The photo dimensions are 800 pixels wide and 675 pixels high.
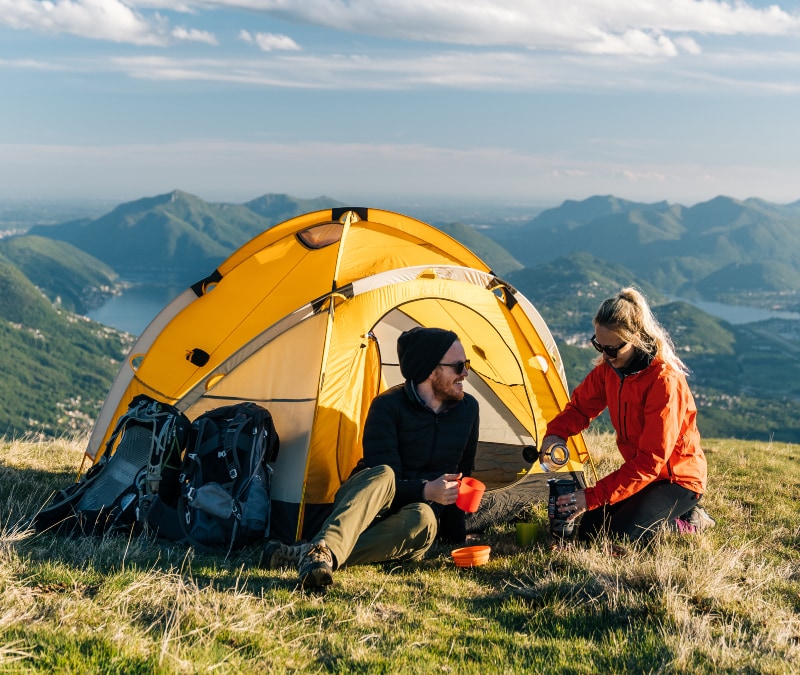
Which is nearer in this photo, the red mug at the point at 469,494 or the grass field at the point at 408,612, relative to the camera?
the grass field at the point at 408,612

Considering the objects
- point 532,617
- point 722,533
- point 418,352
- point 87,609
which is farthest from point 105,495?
point 722,533

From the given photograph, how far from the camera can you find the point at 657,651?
160 inches

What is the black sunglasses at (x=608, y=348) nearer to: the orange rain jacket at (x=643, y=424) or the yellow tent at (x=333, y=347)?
the orange rain jacket at (x=643, y=424)

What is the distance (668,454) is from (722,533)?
146cm

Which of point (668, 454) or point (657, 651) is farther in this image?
point (668, 454)

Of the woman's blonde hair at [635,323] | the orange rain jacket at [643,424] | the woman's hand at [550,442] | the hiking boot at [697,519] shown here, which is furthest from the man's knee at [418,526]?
the hiking boot at [697,519]

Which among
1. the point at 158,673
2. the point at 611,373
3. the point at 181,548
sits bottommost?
the point at 181,548

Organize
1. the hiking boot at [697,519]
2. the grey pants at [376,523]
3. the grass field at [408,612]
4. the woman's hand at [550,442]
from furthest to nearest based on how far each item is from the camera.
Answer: the woman's hand at [550,442], the hiking boot at [697,519], the grey pants at [376,523], the grass field at [408,612]

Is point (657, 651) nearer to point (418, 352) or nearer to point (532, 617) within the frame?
point (532, 617)

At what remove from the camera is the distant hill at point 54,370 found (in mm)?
143125

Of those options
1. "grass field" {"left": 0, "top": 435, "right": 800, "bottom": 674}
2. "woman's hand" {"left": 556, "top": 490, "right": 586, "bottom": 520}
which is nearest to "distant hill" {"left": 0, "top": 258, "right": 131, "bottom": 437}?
"grass field" {"left": 0, "top": 435, "right": 800, "bottom": 674}

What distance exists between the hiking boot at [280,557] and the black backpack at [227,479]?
0.60m

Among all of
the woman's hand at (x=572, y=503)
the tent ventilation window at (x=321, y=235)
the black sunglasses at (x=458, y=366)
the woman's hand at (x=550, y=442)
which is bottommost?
the woman's hand at (x=572, y=503)

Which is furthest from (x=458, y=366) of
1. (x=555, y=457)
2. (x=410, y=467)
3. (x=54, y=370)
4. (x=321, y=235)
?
(x=54, y=370)
